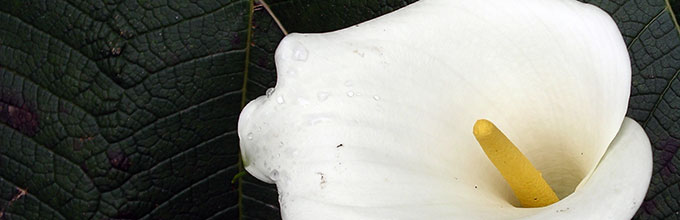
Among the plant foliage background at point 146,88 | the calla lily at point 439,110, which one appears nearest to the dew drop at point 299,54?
the calla lily at point 439,110

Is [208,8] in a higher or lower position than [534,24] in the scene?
lower

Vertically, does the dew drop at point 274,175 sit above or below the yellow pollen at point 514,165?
above

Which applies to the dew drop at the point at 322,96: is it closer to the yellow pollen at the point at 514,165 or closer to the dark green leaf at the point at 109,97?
the yellow pollen at the point at 514,165

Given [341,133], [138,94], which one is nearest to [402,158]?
[341,133]

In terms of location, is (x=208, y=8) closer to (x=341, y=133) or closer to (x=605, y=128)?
(x=341, y=133)

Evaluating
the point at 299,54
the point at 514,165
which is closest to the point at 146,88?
the point at 299,54

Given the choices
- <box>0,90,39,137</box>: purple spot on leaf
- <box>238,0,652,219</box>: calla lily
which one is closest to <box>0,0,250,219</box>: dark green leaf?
<box>0,90,39,137</box>: purple spot on leaf
